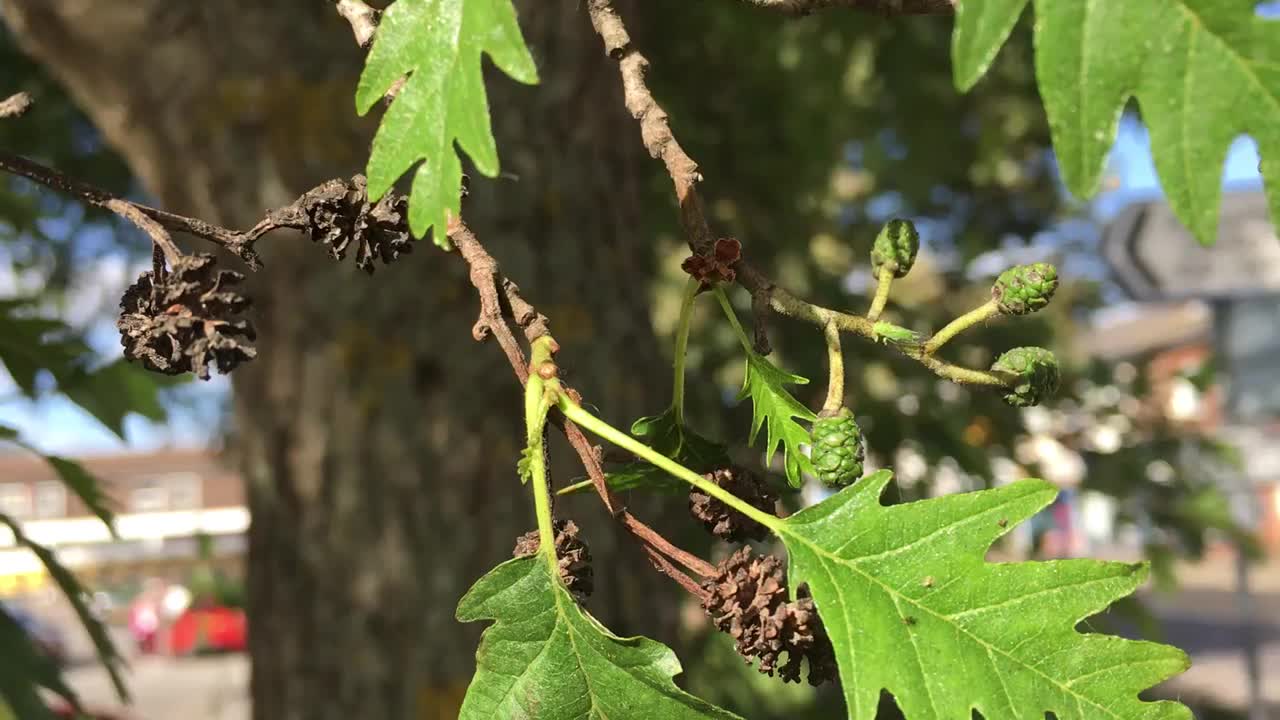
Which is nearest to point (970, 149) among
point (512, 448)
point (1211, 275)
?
point (1211, 275)

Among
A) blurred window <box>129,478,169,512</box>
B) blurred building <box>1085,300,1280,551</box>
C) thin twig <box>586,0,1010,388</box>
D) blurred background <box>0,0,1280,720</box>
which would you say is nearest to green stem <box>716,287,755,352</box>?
thin twig <box>586,0,1010,388</box>

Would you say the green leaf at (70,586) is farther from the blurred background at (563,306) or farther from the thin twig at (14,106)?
the thin twig at (14,106)

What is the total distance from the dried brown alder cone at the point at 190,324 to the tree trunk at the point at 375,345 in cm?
138

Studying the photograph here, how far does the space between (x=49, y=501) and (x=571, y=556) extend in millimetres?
30618

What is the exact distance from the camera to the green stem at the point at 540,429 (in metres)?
0.53

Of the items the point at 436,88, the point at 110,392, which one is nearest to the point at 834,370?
the point at 436,88

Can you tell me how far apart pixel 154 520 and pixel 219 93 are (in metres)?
28.1

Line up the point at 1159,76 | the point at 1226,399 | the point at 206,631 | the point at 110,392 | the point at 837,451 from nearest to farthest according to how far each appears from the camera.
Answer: the point at 1159,76 → the point at 837,451 → the point at 110,392 → the point at 1226,399 → the point at 206,631

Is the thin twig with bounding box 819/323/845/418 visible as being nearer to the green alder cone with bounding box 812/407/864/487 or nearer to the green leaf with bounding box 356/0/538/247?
the green alder cone with bounding box 812/407/864/487

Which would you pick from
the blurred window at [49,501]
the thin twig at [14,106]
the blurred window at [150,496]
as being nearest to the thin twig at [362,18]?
the thin twig at [14,106]

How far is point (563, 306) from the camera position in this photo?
2043mm

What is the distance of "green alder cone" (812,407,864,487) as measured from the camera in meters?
0.58

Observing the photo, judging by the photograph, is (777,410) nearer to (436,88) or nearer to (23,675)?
(436,88)

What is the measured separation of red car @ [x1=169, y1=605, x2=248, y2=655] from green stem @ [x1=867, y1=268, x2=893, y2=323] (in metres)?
13.4
